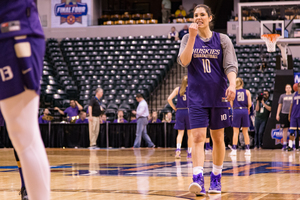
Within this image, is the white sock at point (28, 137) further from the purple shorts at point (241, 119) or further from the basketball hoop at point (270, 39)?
the basketball hoop at point (270, 39)

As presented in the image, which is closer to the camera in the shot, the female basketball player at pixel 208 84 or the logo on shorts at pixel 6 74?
the logo on shorts at pixel 6 74

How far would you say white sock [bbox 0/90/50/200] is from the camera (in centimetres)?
204

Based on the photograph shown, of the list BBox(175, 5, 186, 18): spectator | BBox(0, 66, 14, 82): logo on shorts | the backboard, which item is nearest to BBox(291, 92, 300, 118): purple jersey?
the backboard

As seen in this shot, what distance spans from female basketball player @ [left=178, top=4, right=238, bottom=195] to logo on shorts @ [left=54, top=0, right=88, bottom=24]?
69.7 ft

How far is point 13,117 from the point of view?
2047mm

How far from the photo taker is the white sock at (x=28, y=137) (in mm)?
2045

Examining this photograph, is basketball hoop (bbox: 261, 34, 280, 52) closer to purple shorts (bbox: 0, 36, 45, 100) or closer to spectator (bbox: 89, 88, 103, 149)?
spectator (bbox: 89, 88, 103, 149)

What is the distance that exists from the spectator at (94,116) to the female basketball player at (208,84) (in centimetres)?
1001

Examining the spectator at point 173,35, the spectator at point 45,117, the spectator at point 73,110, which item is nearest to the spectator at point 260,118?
the spectator at point 73,110

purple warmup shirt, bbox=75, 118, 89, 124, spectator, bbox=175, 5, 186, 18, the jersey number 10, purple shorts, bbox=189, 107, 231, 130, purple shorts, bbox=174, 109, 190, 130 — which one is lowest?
purple warmup shirt, bbox=75, 118, 89, 124

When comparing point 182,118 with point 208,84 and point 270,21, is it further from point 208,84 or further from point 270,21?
point 270,21

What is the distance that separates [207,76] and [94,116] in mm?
10476

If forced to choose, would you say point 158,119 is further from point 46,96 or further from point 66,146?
point 46,96

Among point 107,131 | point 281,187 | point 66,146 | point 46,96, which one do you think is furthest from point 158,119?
point 281,187
